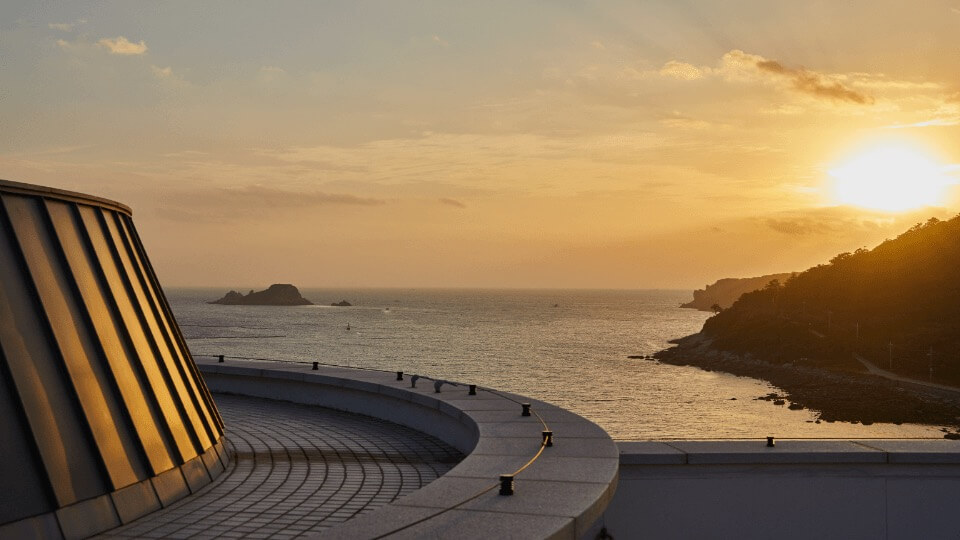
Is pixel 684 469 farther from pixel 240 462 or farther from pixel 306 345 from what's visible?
pixel 306 345

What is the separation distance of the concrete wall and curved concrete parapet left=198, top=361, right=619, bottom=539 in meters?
0.81

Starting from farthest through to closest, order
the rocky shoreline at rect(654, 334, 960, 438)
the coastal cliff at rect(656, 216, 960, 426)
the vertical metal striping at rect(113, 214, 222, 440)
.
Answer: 1. the coastal cliff at rect(656, 216, 960, 426)
2. the rocky shoreline at rect(654, 334, 960, 438)
3. the vertical metal striping at rect(113, 214, 222, 440)

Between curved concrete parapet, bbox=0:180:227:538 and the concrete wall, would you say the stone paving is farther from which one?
the concrete wall

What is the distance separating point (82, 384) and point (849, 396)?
101m

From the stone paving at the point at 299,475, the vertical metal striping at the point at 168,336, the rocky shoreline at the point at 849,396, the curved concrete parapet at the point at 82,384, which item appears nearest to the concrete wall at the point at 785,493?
the stone paving at the point at 299,475

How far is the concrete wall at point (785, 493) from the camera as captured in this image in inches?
444

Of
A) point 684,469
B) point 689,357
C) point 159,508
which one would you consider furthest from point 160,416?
point 689,357

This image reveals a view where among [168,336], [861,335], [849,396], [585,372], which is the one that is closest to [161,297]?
[168,336]

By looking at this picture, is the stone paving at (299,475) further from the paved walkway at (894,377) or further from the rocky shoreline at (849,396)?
the paved walkway at (894,377)

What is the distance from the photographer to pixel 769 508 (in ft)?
37.5

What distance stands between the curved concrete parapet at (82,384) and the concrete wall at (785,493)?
6016mm

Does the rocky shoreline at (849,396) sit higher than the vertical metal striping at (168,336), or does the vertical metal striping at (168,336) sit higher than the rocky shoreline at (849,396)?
the vertical metal striping at (168,336)

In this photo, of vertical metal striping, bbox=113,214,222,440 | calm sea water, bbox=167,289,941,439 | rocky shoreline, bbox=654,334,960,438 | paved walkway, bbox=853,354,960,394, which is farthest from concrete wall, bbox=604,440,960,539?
paved walkway, bbox=853,354,960,394

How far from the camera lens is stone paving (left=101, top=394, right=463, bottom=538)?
342 inches
